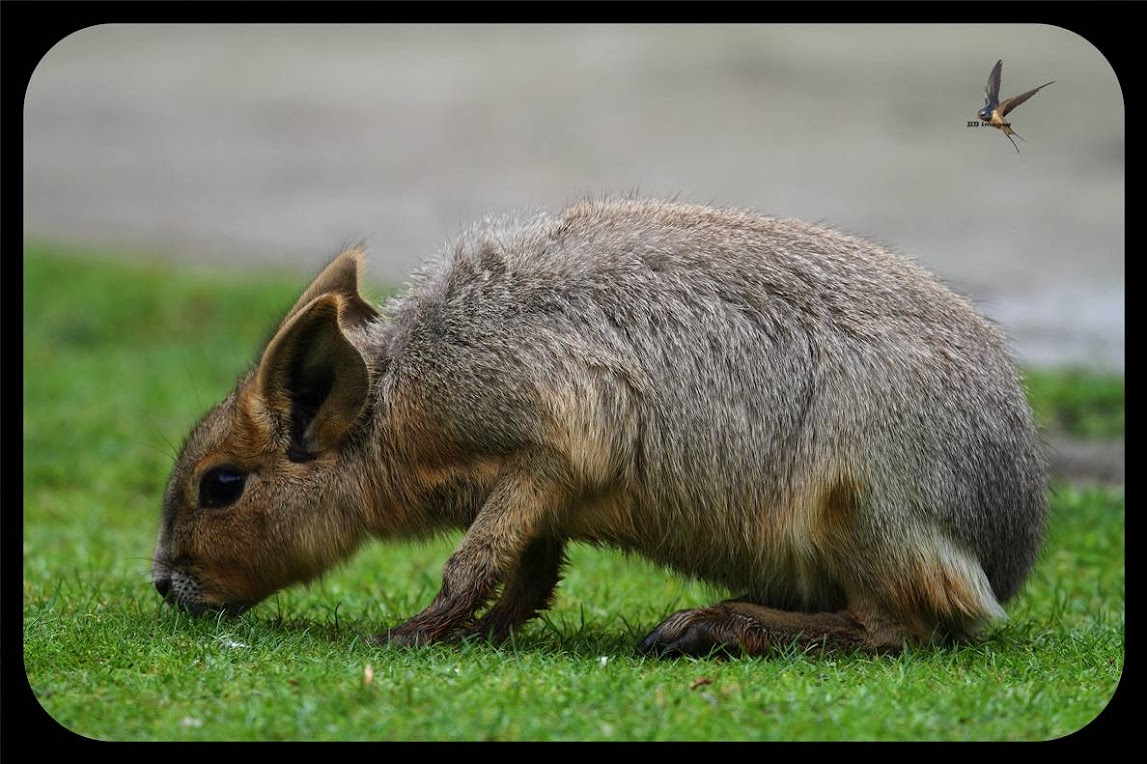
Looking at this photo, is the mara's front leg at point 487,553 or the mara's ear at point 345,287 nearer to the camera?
the mara's front leg at point 487,553

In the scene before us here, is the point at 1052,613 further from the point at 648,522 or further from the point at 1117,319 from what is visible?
the point at 1117,319

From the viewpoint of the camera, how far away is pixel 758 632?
244 inches

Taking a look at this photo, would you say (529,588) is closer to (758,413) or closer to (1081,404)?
(758,413)

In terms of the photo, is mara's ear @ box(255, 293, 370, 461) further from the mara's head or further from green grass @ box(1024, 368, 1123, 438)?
green grass @ box(1024, 368, 1123, 438)

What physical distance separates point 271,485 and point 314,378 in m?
0.50

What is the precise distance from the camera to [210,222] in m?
18.9

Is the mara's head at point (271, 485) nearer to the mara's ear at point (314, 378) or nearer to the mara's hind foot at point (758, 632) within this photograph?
the mara's ear at point (314, 378)

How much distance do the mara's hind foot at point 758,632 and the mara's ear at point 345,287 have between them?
2.03 meters

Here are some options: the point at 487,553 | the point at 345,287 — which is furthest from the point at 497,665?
the point at 345,287

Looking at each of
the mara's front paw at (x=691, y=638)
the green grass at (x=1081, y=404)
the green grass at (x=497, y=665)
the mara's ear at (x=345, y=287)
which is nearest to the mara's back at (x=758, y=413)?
the mara's front paw at (x=691, y=638)

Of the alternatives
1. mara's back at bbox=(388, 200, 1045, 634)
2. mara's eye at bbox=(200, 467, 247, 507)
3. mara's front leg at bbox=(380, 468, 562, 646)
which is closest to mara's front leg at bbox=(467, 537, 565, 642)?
mara's back at bbox=(388, 200, 1045, 634)

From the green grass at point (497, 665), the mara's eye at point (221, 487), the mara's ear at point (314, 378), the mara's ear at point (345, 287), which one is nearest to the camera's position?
the green grass at point (497, 665)

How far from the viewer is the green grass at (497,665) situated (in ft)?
16.2

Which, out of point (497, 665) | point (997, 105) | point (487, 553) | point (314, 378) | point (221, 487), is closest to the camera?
point (497, 665)
